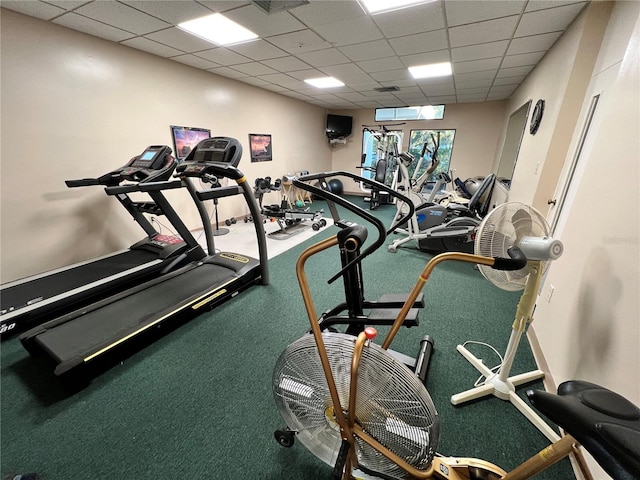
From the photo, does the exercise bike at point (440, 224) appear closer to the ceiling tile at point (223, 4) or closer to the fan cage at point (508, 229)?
the fan cage at point (508, 229)

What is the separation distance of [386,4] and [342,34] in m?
0.69

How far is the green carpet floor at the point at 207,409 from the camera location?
1259 mm

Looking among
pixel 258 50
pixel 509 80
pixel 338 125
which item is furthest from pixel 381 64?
pixel 338 125

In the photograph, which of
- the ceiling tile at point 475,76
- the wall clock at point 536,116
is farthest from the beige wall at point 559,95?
the ceiling tile at point 475,76

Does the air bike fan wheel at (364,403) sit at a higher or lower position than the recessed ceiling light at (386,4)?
lower

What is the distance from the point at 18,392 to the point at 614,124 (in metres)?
3.80

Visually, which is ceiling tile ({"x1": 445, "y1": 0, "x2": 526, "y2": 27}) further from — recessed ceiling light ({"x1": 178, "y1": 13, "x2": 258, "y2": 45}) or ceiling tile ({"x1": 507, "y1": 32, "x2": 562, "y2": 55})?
recessed ceiling light ({"x1": 178, "y1": 13, "x2": 258, "y2": 45})

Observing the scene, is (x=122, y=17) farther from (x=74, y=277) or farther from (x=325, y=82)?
(x=325, y=82)

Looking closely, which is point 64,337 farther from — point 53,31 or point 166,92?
point 166,92

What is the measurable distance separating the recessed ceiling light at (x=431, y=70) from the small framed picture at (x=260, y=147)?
10.4ft

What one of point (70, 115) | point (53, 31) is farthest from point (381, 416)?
point (53, 31)

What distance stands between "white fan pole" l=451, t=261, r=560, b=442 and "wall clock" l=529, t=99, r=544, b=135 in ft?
9.55

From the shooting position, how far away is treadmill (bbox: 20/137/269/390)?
66.6 inches

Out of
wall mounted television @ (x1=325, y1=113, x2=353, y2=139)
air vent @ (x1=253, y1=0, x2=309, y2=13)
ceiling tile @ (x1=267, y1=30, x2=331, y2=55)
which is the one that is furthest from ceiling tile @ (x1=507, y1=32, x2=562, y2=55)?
wall mounted television @ (x1=325, y1=113, x2=353, y2=139)
